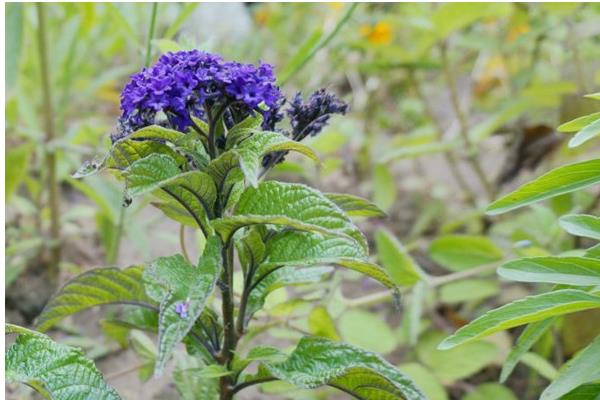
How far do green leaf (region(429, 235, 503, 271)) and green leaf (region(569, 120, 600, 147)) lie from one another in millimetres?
812

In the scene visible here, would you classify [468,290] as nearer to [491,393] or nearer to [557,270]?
[491,393]

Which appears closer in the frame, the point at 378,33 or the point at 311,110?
the point at 311,110

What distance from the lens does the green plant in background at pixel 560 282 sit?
2.75ft

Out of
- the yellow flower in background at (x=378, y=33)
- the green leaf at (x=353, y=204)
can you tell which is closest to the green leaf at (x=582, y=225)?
the green leaf at (x=353, y=204)

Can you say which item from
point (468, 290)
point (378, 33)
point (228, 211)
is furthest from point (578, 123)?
point (378, 33)

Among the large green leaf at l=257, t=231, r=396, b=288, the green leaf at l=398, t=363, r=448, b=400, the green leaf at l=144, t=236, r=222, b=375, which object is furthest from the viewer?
the green leaf at l=398, t=363, r=448, b=400

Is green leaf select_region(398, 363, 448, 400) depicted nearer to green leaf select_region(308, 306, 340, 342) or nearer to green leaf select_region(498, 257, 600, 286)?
green leaf select_region(308, 306, 340, 342)

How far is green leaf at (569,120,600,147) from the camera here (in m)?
0.84

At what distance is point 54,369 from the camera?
2.92 feet

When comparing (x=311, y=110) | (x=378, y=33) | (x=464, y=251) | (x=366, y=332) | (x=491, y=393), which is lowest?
(x=491, y=393)

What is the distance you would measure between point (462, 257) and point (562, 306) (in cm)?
88

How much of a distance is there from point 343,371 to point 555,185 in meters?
0.30

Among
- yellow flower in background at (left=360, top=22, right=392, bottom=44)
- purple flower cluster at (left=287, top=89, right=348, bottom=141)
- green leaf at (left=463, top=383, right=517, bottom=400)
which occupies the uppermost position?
yellow flower in background at (left=360, top=22, right=392, bottom=44)

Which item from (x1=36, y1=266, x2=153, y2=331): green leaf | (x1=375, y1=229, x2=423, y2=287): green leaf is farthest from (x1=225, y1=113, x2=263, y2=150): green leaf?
(x1=375, y1=229, x2=423, y2=287): green leaf
